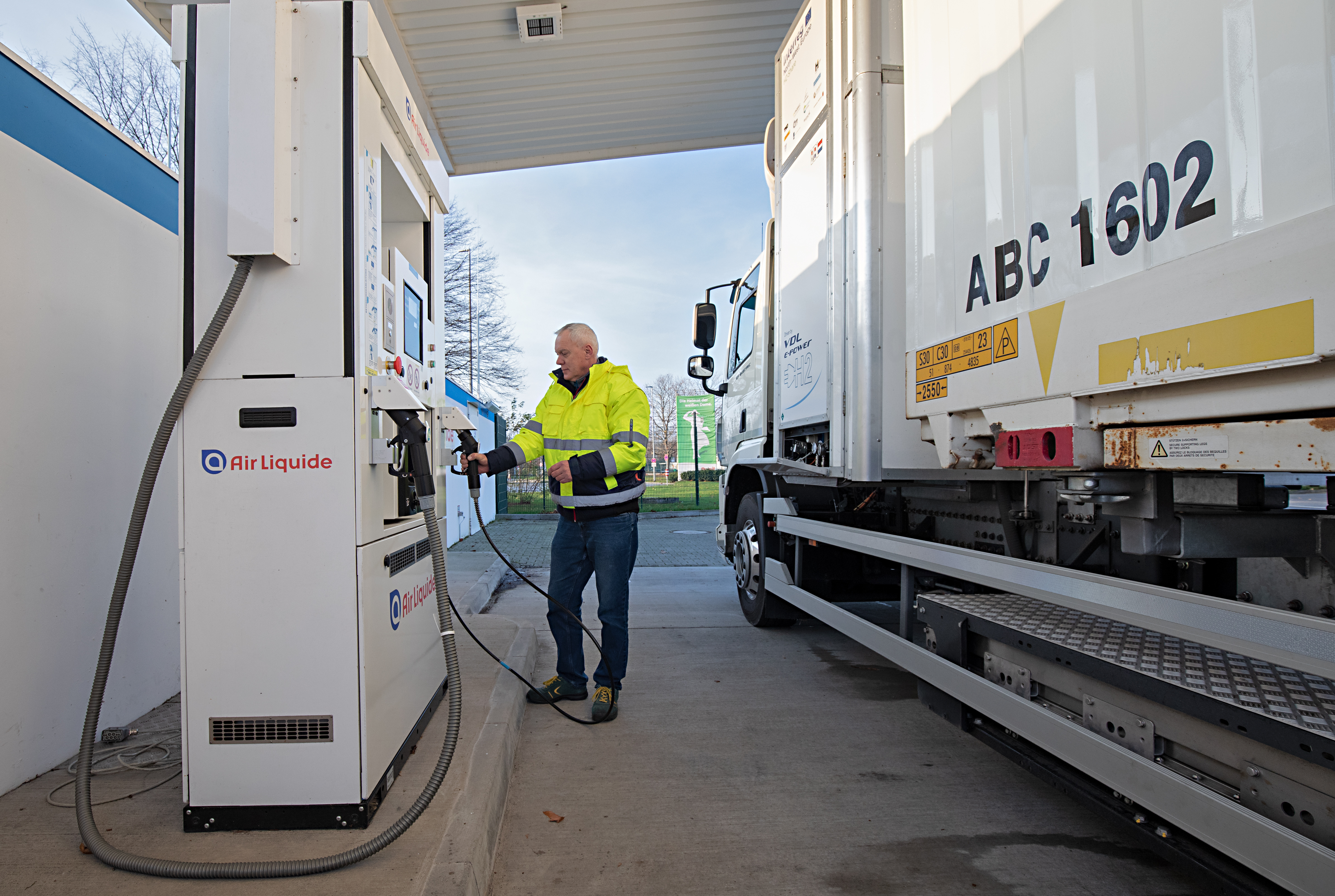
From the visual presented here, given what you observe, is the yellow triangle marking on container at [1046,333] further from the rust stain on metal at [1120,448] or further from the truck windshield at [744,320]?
the truck windshield at [744,320]

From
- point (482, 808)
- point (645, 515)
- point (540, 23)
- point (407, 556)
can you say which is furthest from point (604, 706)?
point (645, 515)

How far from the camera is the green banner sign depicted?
1752 centimetres

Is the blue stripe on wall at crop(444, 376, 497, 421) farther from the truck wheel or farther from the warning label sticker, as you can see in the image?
the warning label sticker

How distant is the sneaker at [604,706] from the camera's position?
365 centimetres

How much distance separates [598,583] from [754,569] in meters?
2.11

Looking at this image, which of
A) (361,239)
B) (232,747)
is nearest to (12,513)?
(232,747)

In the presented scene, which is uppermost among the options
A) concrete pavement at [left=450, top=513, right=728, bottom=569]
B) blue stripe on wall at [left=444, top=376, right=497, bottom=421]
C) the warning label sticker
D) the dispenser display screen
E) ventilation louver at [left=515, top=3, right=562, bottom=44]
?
ventilation louver at [left=515, top=3, right=562, bottom=44]

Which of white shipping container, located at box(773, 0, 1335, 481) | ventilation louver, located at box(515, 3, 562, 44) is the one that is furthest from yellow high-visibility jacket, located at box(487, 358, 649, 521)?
ventilation louver, located at box(515, 3, 562, 44)

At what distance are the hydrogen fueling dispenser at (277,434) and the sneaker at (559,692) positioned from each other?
1546 millimetres

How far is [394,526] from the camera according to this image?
2656 mm

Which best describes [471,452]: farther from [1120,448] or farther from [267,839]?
[1120,448]

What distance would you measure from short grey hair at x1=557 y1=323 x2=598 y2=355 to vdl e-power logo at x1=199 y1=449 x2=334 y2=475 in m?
1.69

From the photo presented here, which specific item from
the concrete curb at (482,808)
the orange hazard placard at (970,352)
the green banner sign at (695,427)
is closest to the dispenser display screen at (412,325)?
the concrete curb at (482,808)

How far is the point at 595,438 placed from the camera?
11.9 feet
